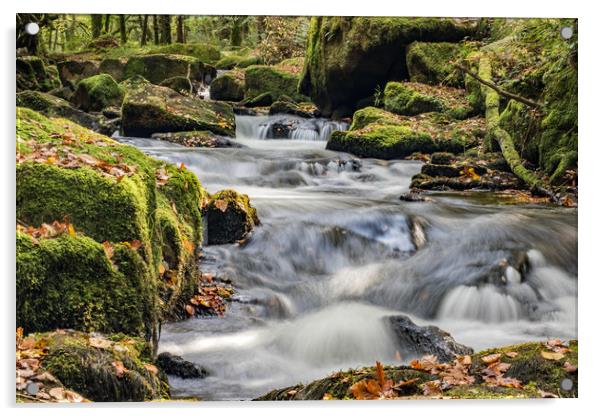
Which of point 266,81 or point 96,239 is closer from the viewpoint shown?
point 96,239

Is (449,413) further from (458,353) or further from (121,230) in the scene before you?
(121,230)

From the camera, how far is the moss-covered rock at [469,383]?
3.55 meters

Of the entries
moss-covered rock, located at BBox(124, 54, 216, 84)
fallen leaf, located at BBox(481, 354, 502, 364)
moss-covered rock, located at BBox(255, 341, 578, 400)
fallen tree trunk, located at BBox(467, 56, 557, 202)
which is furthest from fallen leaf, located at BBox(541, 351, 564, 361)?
moss-covered rock, located at BBox(124, 54, 216, 84)

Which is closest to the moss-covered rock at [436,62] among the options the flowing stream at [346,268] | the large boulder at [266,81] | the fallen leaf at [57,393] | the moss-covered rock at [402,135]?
the moss-covered rock at [402,135]

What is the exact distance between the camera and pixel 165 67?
404cm


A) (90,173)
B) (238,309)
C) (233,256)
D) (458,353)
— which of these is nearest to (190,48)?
(90,173)

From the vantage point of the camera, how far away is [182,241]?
3793 mm

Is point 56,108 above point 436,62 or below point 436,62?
below

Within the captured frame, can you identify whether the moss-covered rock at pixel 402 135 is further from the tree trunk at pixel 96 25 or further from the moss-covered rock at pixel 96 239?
the tree trunk at pixel 96 25

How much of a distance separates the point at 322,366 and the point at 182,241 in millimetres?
1092

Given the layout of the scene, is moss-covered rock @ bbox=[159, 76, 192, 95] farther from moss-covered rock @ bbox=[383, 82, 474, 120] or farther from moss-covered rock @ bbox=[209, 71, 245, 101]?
Result: moss-covered rock @ bbox=[383, 82, 474, 120]

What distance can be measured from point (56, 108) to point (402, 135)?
2229mm

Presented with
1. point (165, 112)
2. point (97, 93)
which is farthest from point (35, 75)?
point (165, 112)

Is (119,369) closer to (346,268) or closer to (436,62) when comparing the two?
(346,268)
